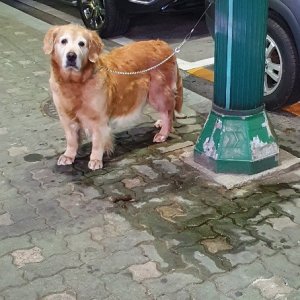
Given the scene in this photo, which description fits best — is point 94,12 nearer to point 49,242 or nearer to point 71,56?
point 71,56

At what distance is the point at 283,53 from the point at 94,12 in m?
3.52

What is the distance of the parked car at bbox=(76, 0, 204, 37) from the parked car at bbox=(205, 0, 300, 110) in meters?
2.15

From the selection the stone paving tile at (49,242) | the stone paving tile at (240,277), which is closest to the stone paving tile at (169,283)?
the stone paving tile at (240,277)

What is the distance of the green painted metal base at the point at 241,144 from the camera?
14.3 feet

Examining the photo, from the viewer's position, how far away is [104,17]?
7941 millimetres

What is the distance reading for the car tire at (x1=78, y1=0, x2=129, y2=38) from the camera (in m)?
7.88

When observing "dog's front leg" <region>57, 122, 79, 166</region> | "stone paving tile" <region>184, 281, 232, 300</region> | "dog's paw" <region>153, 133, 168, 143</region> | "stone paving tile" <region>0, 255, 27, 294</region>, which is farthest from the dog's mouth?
"stone paving tile" <region>184, 281, 232, 300</region>

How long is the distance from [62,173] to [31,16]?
5.55 metres

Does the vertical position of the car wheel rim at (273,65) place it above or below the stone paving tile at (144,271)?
above

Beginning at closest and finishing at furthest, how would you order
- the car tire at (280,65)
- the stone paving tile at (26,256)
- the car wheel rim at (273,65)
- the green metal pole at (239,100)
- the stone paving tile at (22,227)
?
the stone paving tile at (26,256), the stone paving tile at (22,227), the green metal pole at (239,100), the car tire at (280,65), the car wheel rim at (273,65)

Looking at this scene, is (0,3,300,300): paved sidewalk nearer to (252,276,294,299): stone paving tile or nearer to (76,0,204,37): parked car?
(252,276,294,299): stone paving tile

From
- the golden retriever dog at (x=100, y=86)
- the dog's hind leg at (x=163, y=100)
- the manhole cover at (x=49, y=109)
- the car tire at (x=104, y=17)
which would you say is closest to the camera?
the golden retriever dog at (x=100, y=86)

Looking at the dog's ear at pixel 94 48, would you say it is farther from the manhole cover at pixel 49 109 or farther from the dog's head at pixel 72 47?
the manhole cover at pixel 49 109

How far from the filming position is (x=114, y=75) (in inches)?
184
